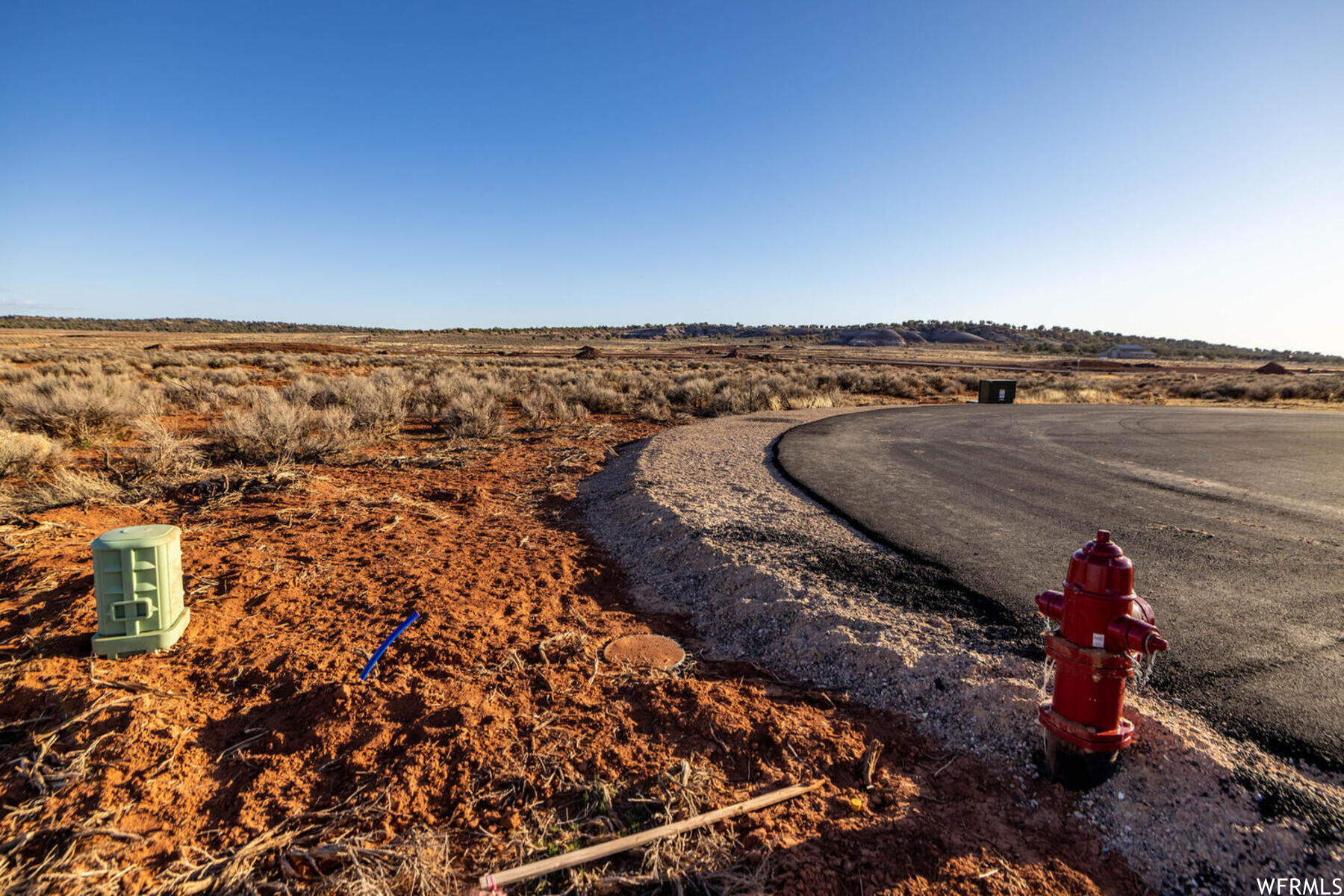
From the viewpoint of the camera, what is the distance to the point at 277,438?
10039 mm

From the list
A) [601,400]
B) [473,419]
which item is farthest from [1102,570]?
[601,400]

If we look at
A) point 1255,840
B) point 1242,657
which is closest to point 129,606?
point 1255,840

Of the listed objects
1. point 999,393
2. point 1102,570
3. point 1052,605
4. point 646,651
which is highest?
point 999,393

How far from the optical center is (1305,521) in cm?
669

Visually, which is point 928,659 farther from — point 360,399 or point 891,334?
point 891,334

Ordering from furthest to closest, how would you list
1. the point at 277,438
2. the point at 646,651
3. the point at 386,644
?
the point at 277,438
the point at 646,651
the point at 386,644

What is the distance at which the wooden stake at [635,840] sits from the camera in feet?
7.64

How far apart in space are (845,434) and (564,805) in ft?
37.9

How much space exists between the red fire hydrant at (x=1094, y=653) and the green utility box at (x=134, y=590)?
16.7 feet

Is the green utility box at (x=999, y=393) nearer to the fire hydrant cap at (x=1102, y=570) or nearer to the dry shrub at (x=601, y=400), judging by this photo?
the dry shrub at (x=601, y=400)

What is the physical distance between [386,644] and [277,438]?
7512mm

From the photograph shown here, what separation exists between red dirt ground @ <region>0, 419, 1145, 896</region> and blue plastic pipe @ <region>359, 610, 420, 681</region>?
6cm

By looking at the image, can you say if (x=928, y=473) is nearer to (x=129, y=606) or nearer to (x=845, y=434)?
(x=845, y=434)

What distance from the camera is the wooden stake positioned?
2328 millimetres
